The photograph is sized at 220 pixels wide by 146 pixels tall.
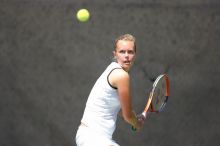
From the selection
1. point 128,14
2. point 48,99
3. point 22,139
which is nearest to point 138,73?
point 128,14

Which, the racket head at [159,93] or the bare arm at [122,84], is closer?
the bare arm at [122,84]

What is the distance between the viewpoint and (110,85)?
3.26 m

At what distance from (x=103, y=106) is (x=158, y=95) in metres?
0.93

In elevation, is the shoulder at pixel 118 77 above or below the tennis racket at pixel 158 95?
above

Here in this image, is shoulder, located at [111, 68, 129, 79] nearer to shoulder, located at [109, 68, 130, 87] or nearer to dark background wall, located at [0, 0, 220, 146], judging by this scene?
shoulder, located at [109, 68, 130, 87]

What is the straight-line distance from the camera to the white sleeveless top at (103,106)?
328 cm

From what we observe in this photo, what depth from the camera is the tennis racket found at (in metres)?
3.99

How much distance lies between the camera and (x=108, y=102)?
329 cm

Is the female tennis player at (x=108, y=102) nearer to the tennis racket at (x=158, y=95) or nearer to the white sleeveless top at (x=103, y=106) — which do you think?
the white sleeveless top at (x=103, y=106)

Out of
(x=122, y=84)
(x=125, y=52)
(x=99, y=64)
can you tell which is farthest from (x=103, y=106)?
(x=99, y=64)

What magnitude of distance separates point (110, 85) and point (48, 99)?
2026mm

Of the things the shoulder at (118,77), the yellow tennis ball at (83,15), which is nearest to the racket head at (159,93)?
the shoulder at (118,77)

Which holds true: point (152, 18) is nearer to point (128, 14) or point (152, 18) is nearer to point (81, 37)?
point (128, 14)

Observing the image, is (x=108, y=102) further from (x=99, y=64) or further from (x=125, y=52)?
(x=99, y=64)
